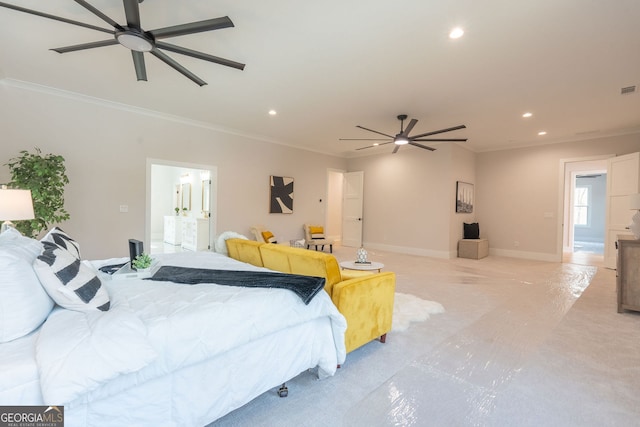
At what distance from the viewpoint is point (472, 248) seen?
23.0 feet

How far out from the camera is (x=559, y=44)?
2.89 meters

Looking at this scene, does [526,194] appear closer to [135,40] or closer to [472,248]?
[472,248]

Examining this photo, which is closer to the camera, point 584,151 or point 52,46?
point 52,46

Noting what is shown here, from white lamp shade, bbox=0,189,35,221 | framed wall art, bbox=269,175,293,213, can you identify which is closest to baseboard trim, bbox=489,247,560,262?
framed wall art, bbox=269,175,293,213

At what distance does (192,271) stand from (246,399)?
1134 millimetres

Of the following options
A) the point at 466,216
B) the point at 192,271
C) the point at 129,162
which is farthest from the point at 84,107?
the point at 466,216

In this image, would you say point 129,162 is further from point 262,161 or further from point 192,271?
point 192,271

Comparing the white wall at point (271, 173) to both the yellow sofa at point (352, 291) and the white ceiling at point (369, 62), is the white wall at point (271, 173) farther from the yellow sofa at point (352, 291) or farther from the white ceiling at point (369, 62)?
the yellow sofa at point (352, 291)

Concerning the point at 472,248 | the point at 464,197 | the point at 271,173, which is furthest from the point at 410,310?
the point at 464,197

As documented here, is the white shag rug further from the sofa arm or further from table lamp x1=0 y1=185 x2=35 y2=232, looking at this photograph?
table lamp x1=0 y1=185 x2=35 y2=232

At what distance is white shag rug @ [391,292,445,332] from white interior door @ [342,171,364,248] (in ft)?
15.8

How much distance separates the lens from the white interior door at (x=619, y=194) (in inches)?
219

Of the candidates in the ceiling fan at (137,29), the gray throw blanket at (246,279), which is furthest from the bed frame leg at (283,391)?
the ceiling fan at (137,29)

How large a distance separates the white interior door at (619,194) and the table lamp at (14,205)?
345 inches
